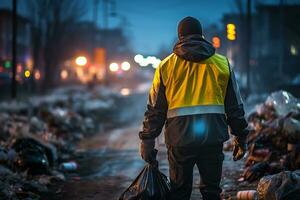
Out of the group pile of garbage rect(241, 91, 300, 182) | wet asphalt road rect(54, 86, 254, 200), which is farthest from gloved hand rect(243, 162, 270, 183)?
wet asphalt road rect(54, 86, 254, 200)

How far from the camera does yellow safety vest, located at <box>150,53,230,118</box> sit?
4633 mm

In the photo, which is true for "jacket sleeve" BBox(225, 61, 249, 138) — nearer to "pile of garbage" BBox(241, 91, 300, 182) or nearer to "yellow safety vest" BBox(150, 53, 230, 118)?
"yellow safety vest" BBox(150, 53, 230, 118)

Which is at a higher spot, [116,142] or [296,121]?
[296,121]

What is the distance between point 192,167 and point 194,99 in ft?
1.85

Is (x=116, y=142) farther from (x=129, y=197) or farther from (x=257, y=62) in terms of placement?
(x=257, y=62)

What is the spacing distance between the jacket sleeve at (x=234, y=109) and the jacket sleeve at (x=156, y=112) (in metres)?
0.52

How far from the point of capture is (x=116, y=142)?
616 inches

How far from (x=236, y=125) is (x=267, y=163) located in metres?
4.09

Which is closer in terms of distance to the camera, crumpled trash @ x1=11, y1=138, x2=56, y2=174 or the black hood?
the black hood

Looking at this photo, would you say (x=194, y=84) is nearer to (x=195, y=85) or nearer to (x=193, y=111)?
(x=195, y=85)

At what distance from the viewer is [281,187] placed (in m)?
Answer: 6.15

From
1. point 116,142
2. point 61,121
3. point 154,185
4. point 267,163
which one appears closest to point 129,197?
point 154,185

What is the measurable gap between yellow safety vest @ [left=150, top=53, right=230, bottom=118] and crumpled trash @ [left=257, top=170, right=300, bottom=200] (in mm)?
1822

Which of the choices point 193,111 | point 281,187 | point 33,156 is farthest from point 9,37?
point 193,111
